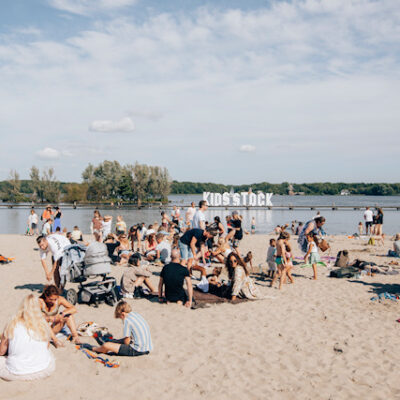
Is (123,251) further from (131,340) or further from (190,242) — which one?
(131,340)

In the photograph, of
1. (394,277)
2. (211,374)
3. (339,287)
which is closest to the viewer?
(211,374)

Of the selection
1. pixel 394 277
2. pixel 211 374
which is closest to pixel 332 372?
pixel 211 374

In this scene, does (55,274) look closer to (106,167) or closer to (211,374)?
(211,374)

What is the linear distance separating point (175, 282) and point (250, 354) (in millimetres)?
2597

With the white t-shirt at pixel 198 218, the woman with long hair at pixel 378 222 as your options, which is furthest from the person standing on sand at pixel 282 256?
the woman with long hair at pixel 378 222

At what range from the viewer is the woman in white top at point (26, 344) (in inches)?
166

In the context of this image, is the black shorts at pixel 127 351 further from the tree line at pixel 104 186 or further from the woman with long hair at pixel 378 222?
the tree line at pixel 104 186

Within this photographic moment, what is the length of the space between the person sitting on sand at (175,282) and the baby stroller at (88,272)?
1063mm

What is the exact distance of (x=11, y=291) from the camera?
865cm

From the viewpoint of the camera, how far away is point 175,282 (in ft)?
25.2

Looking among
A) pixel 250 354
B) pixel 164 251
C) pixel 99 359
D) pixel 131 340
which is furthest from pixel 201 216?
pixel 99 359

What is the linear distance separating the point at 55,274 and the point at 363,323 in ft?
19.8

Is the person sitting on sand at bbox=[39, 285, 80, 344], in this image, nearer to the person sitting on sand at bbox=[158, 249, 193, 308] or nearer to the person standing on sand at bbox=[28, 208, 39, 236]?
the person sitting on sand at bbox=[158, 249, 193, 308]

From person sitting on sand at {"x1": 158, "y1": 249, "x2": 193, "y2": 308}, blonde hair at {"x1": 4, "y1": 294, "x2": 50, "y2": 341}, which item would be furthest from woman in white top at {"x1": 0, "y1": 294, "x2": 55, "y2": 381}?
person sitting on sand at {"x1": 158, "y1": 249, "x2": 193, "y2": 308}
